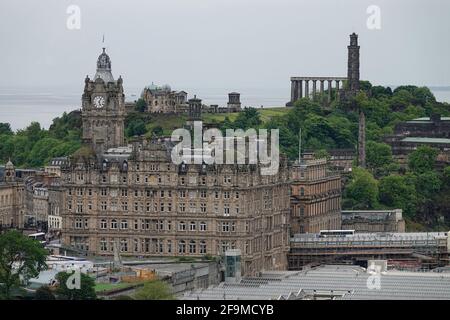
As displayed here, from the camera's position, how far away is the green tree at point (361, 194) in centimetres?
13225

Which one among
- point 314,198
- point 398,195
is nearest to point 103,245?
point 314,198

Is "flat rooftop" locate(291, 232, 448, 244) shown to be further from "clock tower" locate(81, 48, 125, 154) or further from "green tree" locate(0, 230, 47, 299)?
"green tree" locate(0, 230, 47, 299)

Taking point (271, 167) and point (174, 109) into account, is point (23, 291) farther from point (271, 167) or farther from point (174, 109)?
point (174, 109)

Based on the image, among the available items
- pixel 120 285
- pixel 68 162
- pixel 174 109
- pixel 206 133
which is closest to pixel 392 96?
pixel 174 109

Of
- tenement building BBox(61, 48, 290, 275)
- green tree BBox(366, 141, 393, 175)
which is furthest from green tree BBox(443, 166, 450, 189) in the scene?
→ tenement building BBox(61, 48, 290, 275)

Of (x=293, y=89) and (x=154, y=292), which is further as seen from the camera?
(x=293, y=89)

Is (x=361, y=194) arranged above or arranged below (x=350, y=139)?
below

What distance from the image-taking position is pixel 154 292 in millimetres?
88750

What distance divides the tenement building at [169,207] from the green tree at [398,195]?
74.2 feet

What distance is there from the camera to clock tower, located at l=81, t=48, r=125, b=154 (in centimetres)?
11462

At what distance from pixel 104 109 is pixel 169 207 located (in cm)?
846

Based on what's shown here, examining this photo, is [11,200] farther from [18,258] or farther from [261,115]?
[261,115]

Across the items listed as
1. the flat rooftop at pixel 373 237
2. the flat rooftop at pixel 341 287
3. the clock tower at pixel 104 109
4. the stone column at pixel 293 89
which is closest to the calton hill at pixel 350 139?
the stone column at pixel 293 89
